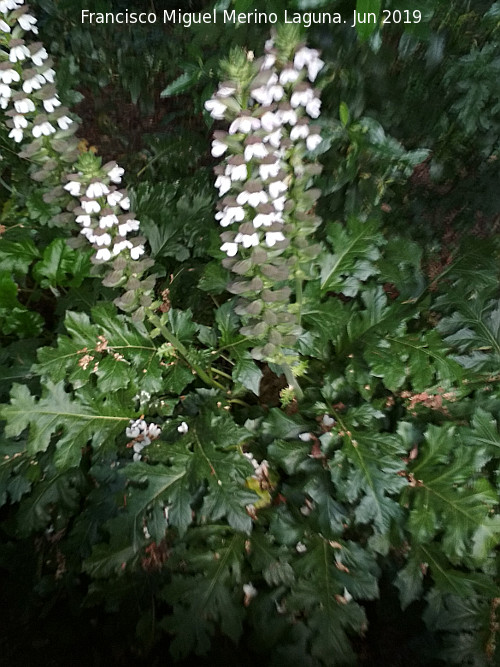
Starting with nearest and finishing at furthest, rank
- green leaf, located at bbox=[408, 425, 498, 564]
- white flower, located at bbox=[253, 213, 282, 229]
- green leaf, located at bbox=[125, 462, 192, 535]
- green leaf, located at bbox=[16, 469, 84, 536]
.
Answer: white flower, located at bbox=[253, 213, 282, 229], green leaf, located at bbox=[408, 425, 498, 564], green leaf, located at bbox=[125, 462, 192, 535], green leaf, located at bbox=[16, 469, 84, 536]

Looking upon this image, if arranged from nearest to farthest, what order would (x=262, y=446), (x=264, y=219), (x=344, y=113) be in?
1. (x=264, y=219)
2. (x=344, y=113)
3. (x=262, y=446)

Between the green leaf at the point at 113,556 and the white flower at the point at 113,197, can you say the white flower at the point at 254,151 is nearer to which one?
the white flower at the point at 113,197

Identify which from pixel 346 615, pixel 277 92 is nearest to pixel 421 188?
pixel 277 92

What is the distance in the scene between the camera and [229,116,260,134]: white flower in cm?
94

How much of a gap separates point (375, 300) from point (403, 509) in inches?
31.1

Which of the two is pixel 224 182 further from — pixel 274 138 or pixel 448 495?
pixel 448 495

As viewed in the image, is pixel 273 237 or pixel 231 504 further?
pixel 231 504

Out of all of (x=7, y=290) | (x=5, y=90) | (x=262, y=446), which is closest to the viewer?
(x=5, y=90)

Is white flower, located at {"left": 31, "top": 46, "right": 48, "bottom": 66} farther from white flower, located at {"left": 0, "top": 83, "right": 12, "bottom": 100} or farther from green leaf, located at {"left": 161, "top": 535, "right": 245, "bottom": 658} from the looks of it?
green leaf, located at {"left": 161, "top": 535, "right": 245, "bottom": 658}

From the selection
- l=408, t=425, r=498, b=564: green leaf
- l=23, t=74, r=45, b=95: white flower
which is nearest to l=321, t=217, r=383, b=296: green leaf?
l=408, t=425, r=498, b=564: green leaf

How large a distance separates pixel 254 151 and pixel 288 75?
19cm

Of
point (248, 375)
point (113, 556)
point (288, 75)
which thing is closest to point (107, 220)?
point (288, 75)

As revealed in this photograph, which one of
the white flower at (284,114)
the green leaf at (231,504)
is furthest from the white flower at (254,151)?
the green leaf at (231,504)

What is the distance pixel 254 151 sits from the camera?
3.12ft
